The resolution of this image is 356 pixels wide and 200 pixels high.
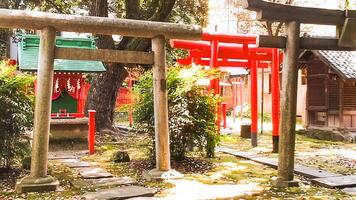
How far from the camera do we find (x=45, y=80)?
6.89 m

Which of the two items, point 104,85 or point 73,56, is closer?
point 73,56

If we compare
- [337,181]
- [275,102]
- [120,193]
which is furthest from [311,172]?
[120,193]

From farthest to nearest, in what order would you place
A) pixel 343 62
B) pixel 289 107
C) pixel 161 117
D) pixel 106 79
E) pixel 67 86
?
pixel 343 62, pixel 106 79, pixel 67 86, pixel 161 117, pixel 289 107

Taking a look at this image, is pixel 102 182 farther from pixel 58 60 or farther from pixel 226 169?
pixel 58 60

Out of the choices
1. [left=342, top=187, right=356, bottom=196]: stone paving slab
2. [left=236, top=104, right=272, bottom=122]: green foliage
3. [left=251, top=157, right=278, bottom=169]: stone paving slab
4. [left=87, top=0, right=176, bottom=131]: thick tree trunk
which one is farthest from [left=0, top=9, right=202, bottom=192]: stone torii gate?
[left=236, top=104, right=272, bottom=122]: green foliage

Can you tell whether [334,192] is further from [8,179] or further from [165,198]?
[8,179]

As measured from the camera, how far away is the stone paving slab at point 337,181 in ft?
23.9

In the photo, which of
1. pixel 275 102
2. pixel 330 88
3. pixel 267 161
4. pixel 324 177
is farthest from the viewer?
pixel 330 88

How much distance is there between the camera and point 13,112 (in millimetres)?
7625

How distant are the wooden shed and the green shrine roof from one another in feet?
31.2

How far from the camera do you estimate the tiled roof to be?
1516cm

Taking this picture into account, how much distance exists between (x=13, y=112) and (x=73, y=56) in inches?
66.8

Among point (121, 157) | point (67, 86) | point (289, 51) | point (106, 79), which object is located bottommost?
point (121, 157)

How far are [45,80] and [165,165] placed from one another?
2855mm
